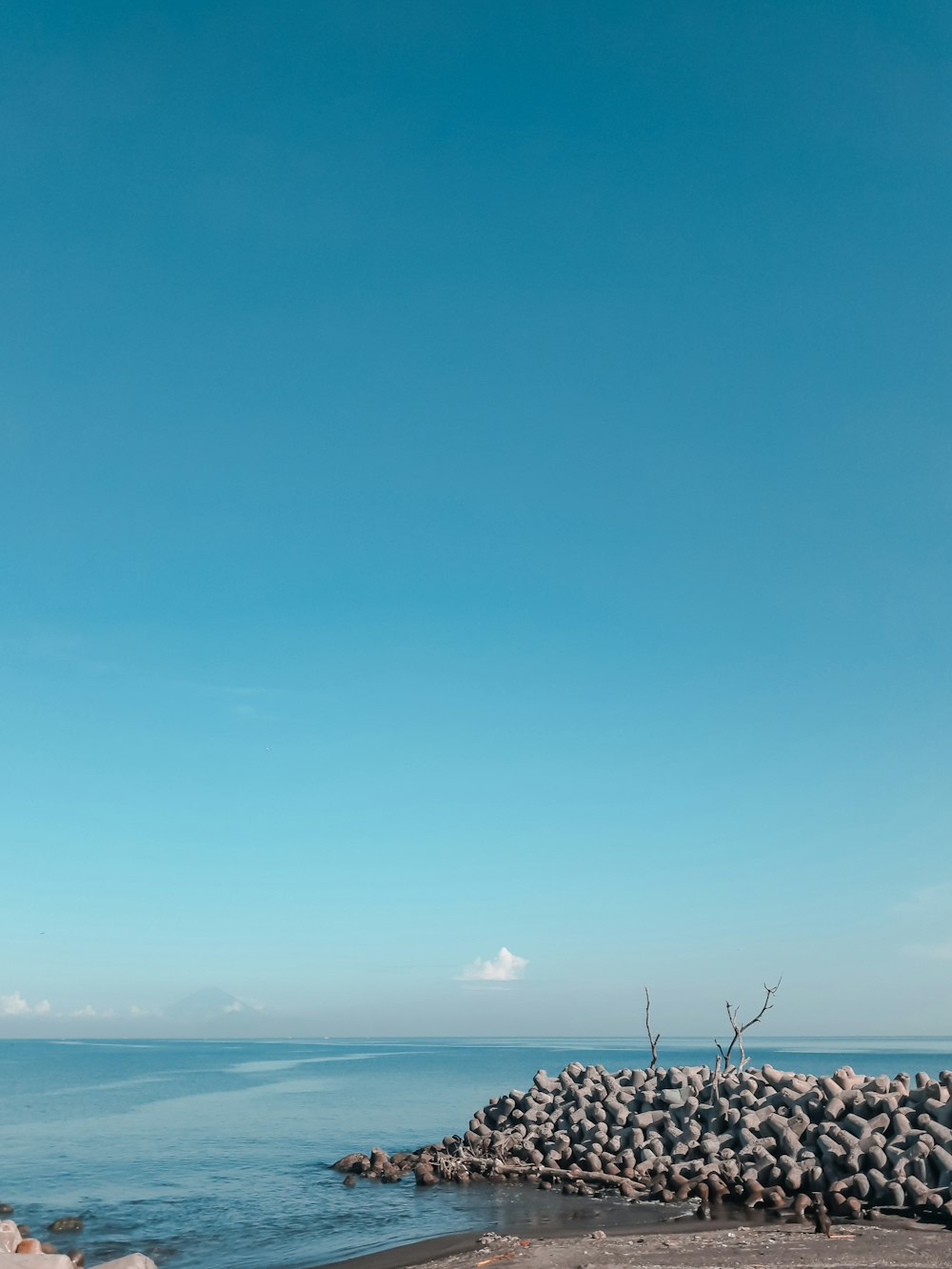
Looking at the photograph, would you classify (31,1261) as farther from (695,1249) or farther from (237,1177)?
(237,1177)

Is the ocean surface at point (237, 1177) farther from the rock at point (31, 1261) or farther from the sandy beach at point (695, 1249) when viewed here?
the rock at point (31, 1261)

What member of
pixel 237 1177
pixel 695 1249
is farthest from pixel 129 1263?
pixel 237 1177

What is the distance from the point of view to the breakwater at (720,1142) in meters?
17.8

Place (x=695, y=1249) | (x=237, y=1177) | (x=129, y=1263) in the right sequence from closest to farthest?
(x=129, y=1263), (x=695, y=1249), (x=237, y=1177)

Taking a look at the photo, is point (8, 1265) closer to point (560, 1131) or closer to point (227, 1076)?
point (560, 1131)

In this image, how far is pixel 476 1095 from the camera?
55.3 metres

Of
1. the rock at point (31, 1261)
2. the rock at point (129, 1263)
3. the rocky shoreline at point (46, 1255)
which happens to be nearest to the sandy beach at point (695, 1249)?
the rock at point (129, 1263)

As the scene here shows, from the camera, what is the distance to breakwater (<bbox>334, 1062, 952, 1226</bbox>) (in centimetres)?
1781

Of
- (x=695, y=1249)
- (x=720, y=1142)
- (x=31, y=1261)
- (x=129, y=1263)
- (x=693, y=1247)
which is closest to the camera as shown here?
(x=31, y=1261)

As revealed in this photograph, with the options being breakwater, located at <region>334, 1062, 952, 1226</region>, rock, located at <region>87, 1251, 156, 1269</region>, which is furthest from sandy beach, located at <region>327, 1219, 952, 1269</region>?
rock, located at <region>87, 1251, 156, 1269</region>

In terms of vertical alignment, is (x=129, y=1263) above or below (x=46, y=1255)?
below

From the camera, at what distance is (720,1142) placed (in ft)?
66.9

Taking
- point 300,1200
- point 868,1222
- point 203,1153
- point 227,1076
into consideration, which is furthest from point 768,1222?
point 227,1076

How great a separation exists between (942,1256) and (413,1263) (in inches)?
299
